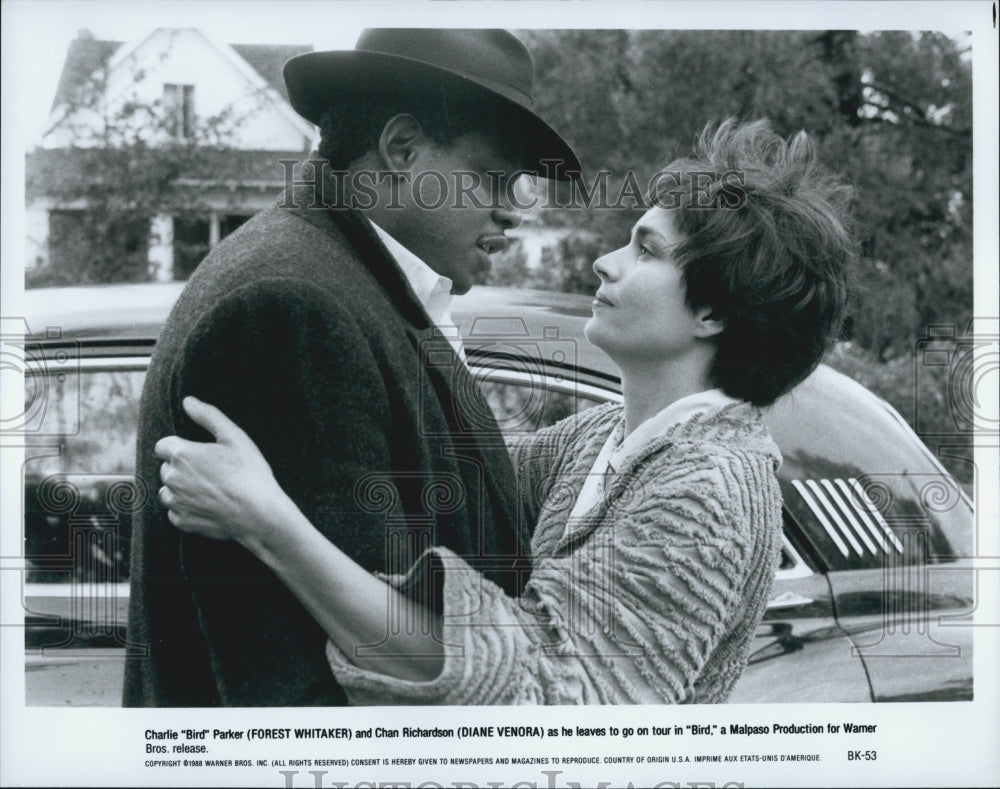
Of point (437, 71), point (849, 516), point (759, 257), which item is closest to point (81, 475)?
point (437, 71)

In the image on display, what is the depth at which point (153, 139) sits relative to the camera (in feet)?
8.77

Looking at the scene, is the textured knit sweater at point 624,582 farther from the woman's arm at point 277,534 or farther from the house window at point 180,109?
the house window at point 180,109

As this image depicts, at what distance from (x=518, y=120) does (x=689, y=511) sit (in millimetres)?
968

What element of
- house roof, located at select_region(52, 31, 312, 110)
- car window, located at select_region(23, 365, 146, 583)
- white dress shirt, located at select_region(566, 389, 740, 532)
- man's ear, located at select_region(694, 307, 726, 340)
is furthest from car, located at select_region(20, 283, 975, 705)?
house roof, located at select_region(52, 31, 312, 110)

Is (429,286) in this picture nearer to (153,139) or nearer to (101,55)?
(153,139)

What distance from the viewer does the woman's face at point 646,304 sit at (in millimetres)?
2551

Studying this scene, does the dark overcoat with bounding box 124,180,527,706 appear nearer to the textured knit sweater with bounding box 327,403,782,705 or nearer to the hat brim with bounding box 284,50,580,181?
the textured knit sweater with bounding box 327,403,782,705

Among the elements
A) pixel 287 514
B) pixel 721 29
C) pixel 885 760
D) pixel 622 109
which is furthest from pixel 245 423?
pixel 885 760

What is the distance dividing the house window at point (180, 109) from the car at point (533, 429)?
38 cm

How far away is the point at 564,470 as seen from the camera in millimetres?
2607

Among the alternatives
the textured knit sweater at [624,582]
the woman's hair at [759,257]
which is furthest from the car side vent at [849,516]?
the woman's hair at [759,257]

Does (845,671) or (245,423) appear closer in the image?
(245,423)

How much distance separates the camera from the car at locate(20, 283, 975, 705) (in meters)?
2.60

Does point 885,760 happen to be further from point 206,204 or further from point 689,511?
point 206,204
